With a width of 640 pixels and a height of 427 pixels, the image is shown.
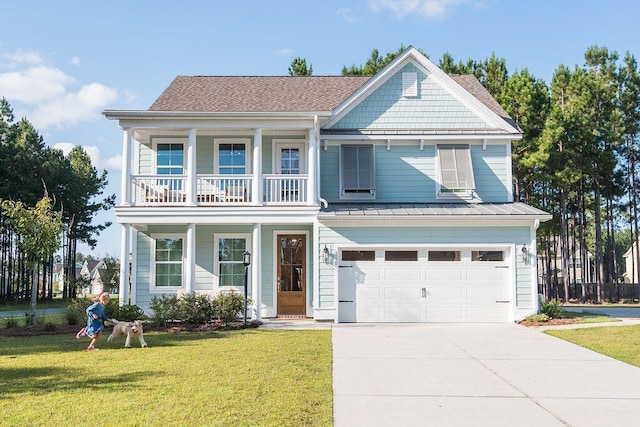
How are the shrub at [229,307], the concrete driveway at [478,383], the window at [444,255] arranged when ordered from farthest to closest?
the window at [444,255] < the shrub at [229,307] < the concrete driveway at [478,383]

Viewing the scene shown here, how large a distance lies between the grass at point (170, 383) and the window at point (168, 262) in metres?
4.79

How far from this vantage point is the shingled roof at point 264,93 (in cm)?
1719

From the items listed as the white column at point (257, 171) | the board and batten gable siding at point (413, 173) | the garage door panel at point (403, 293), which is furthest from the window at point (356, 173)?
the garage door panel at point (403, 293)

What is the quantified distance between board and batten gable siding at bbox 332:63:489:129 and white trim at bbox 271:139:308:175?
1.34 m

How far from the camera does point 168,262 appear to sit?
53.7ft

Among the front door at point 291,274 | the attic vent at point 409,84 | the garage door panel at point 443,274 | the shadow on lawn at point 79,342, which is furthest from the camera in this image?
the attic vent at point 409,84

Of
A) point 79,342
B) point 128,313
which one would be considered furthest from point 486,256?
point 79,342

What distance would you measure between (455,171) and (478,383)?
10.1m

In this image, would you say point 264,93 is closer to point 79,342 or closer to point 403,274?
point 403,274

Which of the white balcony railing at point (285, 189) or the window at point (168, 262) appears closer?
the white balcony railing at point (285, 189)

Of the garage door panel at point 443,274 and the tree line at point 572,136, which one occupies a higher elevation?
the tree line at point 572,136

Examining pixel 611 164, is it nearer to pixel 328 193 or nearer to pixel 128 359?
pixel 328 193

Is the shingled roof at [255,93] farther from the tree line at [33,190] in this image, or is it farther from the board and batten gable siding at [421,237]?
the tree line at [33,190]

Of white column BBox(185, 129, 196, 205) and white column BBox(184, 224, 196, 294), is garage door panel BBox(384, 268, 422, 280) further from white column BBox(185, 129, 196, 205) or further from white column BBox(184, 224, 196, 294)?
white column BBox(185, 129, 196, 205)
